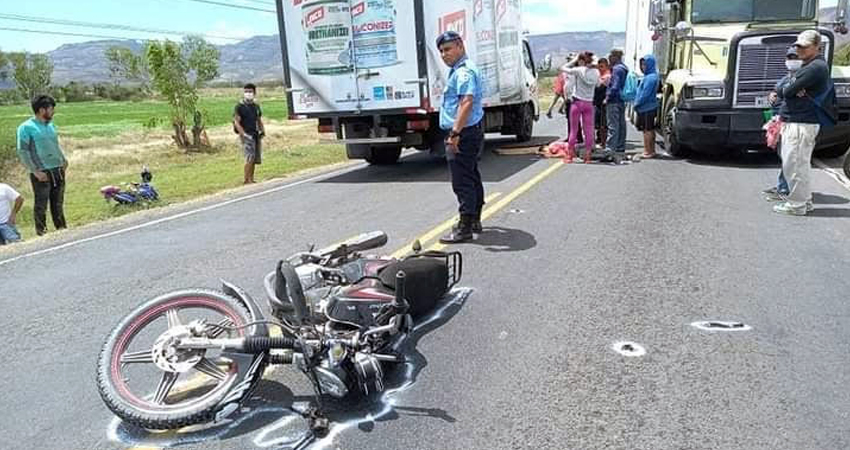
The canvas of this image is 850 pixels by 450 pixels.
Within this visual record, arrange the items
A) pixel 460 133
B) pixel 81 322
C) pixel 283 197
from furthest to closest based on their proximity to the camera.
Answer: pixel 283 197 < pixel 460 133 < pixel 81 322

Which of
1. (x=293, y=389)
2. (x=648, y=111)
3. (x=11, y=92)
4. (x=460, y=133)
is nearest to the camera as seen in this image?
(x=293, y=389)

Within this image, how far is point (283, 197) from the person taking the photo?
32.0 feet

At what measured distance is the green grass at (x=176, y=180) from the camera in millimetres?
12716

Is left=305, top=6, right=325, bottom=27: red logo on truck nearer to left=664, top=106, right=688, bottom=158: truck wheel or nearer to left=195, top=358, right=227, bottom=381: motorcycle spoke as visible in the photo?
left=664, top=106, right=688, bottom=158: truck wheel

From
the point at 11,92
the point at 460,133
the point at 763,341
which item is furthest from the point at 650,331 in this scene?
the point at 11,92

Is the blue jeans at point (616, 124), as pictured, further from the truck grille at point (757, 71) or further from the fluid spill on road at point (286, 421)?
the fluid spill on road at point (286, 421)

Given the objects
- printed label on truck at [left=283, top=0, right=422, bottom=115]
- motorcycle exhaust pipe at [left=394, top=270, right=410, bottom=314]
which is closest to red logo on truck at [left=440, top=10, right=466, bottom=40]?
printed label on truck at [left=283, top=0, right=422, bottom=115]

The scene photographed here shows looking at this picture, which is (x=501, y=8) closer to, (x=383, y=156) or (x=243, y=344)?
(x=383, y=156)

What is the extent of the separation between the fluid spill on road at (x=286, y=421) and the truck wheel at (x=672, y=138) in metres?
8.99

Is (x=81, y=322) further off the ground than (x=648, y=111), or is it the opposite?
(x=648, y=111)

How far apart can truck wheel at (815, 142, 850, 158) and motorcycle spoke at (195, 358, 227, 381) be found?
420 inches

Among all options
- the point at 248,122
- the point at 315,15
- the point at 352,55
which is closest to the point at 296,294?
the point at 352,55

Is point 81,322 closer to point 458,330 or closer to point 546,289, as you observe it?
point 458,330

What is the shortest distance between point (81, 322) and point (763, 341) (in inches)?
173
